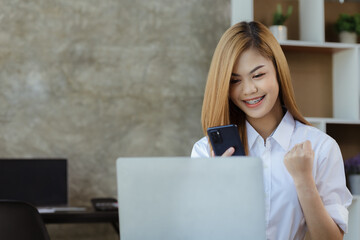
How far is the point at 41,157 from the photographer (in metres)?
3.71

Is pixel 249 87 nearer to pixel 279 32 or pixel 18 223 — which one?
pixel 18 223

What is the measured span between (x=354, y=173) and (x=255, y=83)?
225cm

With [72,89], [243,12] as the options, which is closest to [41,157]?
[72,89]

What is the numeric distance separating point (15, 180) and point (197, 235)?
8.87ft

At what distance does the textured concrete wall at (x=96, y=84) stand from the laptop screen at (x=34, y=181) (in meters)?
0.16

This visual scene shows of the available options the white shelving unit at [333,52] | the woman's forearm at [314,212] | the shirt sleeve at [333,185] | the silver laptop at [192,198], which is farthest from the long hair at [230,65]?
the white shelving unit at [333,52]

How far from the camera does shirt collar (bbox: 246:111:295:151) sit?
1541 millimetres

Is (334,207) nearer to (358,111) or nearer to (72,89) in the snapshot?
(358,111)

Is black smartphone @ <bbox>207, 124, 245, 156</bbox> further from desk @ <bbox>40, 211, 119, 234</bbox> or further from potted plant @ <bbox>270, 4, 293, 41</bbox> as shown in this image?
potted plant @ <bbox>270, 4, 293, 41</bbox>

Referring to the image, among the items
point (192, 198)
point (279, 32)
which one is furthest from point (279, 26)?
point (192, 198)

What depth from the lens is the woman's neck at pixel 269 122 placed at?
1609 mm

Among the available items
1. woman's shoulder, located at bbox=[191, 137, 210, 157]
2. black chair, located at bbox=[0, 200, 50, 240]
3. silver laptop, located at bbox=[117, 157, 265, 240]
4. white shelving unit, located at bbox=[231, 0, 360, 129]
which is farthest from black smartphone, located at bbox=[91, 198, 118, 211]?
silver laptop, located at bbox=[117, 157, 265, 240]

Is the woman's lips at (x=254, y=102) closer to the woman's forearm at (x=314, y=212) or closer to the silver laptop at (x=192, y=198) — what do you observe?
the woman's forearm at (x=314, y=212)

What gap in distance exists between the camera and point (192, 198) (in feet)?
3.41
